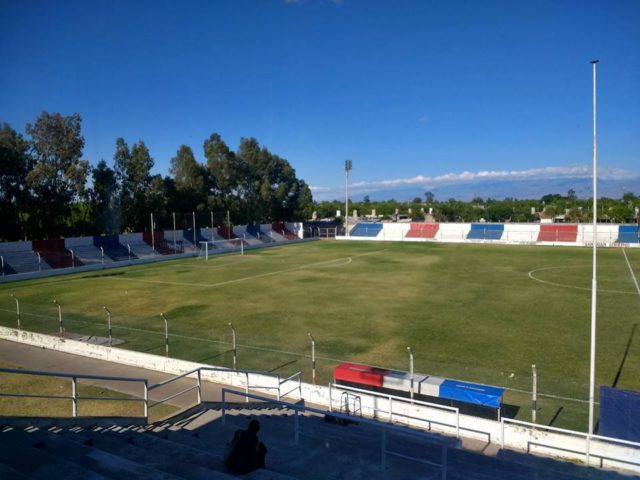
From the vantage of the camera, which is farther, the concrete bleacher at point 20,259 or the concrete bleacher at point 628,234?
the concrete bleacher at point 628,234

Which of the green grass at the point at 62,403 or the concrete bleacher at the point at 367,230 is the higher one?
the concrete bleacher at the point at 367,230

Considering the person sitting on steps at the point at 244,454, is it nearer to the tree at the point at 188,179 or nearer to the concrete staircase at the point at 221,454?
the concrete staircase at the point at 221,454

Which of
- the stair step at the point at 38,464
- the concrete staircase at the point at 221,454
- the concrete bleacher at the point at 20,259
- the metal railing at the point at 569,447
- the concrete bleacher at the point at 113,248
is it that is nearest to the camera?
the stair step at the point at 38,464

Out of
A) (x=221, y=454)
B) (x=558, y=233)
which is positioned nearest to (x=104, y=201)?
(x=221, y=454)

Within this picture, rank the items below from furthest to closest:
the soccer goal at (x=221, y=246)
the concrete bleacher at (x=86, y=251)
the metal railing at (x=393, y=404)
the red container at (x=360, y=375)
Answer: the soccer goal at (x=221, y=246) < the concrete bleacher at (x=86, y=251) < the red container at (x=360, y=375) < the metal railing at (x=393, y=404)

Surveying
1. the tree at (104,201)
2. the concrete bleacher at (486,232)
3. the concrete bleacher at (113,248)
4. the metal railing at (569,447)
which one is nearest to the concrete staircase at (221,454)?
the metal railing at (569,447)

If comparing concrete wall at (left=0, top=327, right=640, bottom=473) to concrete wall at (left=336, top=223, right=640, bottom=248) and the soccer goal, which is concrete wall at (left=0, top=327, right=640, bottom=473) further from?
concrete wall at (left=336, top=223, right=640, bottom=248)

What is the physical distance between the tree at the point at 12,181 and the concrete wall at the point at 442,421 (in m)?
37.4

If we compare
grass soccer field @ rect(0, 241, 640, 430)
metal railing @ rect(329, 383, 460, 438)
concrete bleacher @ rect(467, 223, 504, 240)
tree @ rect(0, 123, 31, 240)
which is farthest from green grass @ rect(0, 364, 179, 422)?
concrete bleacher @ rect(467, 223, 504, 240)

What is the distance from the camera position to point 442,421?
11.3 metres

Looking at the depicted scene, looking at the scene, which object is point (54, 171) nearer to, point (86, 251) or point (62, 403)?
point (86, 251)

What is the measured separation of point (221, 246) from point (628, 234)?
49545 mm

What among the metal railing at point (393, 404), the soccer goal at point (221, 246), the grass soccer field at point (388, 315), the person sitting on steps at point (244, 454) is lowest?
the grass soccer field at point (388, 315)

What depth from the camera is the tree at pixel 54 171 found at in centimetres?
Result: 4794
